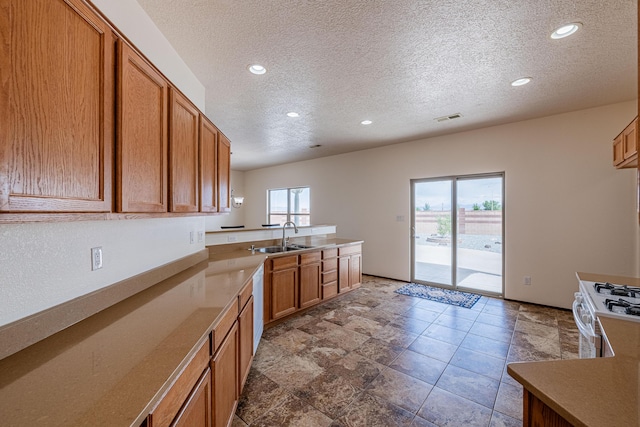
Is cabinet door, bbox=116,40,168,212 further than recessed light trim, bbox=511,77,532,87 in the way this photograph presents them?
No

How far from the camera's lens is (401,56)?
225cm

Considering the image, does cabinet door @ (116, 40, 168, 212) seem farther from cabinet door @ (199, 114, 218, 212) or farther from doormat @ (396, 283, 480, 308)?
doormat @ (396, 283, 480, 308)

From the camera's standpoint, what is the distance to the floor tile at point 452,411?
1.73 m

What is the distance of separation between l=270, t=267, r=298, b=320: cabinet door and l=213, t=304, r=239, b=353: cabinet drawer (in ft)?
4.61

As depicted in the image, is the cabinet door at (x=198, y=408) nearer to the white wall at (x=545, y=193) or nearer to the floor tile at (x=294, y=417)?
the floor tile at (x=294, y=417)

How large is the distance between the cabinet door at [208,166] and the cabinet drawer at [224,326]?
888 mm

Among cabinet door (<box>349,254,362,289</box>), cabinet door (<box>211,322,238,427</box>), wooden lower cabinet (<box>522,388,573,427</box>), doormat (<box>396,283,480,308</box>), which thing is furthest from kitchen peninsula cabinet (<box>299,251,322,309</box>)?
wooden lower cabinet (<box>522,388,573,427</box>)

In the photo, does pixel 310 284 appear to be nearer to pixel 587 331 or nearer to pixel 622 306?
pixel 587 331

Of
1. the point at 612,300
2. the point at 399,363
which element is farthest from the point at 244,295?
the point at 612,300

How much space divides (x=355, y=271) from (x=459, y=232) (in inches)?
77.1

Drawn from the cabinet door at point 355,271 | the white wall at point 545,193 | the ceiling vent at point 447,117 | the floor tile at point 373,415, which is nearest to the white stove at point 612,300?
the floor tile at point 373,415

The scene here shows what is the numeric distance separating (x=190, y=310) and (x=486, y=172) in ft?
14.9

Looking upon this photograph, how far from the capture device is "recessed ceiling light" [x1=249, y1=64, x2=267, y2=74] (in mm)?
2402

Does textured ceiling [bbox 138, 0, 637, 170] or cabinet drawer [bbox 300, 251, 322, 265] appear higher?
textured ceiling [bbox 138, 0, 637, 170]
